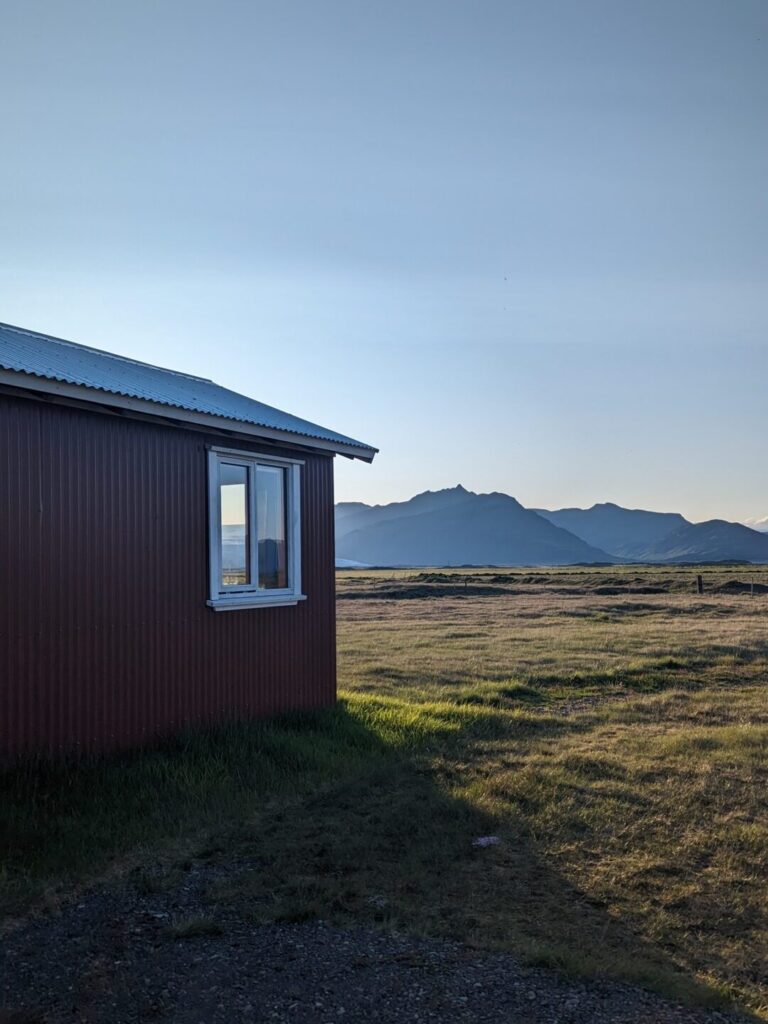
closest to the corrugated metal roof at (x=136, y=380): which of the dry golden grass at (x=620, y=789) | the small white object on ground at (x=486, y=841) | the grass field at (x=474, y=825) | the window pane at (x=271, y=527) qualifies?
the window pane at (x=271, y=527)

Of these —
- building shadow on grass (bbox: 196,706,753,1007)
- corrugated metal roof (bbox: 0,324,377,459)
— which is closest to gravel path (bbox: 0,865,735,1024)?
building shadow on grass (bbox: 196,706,753,1007)

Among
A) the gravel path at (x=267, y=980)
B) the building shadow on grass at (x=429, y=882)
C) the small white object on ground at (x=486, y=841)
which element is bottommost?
the small white object on ground at (x=486, y=841)

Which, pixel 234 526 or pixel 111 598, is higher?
pixel 234 526

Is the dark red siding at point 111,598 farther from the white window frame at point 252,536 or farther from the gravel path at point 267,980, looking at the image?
the gravel path at point 267,980

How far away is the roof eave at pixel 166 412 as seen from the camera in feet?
23.0

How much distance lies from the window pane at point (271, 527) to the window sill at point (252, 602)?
187mm

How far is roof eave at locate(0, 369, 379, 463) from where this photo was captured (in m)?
7.00

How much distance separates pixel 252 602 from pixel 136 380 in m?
2.68

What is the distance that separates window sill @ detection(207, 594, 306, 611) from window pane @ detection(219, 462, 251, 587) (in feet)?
0.69

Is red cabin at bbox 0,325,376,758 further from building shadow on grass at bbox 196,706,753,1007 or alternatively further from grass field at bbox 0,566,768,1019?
building shadow on grass at bbox 196,706,753,1007

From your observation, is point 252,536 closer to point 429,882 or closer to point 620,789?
point 620,789

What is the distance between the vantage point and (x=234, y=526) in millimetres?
9438

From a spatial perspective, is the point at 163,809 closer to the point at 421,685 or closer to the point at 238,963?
the point at 238,963

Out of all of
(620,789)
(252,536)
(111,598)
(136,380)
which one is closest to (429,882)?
(620,789)
